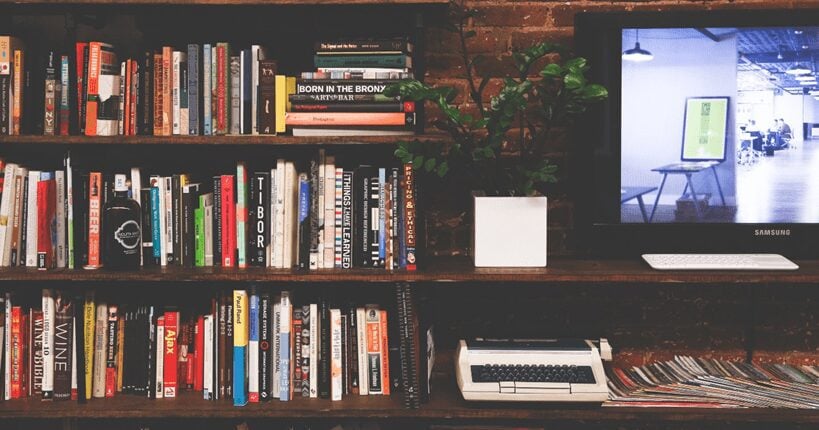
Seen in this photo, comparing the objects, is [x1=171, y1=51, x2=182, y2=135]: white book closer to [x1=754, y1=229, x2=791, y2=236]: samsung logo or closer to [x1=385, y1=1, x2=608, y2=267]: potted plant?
[x1=385, y1=1, x2=608, y2=267]: potted plant

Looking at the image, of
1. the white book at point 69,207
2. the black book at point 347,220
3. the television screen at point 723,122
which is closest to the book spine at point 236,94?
the black book at point 347,220

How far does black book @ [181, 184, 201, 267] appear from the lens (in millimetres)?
2164

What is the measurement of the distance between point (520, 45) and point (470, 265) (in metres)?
0.69

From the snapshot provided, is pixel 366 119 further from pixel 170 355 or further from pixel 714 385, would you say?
pixel 714 385

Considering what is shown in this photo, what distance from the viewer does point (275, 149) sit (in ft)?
7.77

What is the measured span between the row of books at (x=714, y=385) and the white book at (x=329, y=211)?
0.81 metres

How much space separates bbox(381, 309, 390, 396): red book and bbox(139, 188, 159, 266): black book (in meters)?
0.63

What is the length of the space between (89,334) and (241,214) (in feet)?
1.70

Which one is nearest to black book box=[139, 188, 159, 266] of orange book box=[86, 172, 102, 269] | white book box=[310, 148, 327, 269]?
orange book box=[86, 172, 102, 269]

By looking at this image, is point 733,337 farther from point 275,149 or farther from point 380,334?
point 275,149

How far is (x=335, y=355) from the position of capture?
2.16 m

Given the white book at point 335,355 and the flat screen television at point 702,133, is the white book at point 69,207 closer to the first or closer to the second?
the white book at point 335,355

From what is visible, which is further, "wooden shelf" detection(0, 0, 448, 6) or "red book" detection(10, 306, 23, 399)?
"red book" detection(10, 306, 23, 399)

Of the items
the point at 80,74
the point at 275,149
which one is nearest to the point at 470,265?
the point at 275,149
